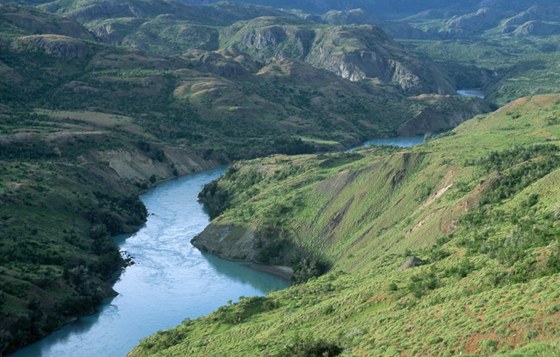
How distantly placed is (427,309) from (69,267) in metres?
57.1

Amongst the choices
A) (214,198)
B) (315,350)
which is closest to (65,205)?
(214,198)

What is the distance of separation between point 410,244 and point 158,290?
98.1ft

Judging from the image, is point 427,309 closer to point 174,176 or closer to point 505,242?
point 505,242

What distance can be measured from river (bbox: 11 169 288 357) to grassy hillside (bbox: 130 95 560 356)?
6.13 meters

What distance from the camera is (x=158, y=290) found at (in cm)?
9825

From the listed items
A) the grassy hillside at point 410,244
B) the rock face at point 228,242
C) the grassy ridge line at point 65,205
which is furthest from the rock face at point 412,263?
the rock face at point 228,242

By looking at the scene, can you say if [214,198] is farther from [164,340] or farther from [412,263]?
[412,263]

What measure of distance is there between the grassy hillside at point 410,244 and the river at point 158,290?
6127mm

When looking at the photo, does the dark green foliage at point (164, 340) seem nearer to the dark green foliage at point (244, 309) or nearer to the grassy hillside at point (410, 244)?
the grassy hillside at point (410, 244)

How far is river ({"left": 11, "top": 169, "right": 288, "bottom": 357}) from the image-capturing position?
83.8 m

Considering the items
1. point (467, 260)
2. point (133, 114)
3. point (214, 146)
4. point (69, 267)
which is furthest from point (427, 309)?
point (133, 114)

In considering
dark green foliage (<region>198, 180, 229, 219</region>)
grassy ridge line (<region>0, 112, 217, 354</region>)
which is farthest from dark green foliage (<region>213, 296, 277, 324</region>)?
dark green foliage (<region>198, 180, 229, 219</region>)

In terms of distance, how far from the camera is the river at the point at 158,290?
83.8 metres

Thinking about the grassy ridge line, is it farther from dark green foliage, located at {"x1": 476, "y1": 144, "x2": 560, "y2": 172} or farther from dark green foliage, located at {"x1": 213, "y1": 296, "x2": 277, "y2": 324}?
dark green foliage, located at {"x1": 476, "y1": 144, "x2": 560, "y2": 172}
